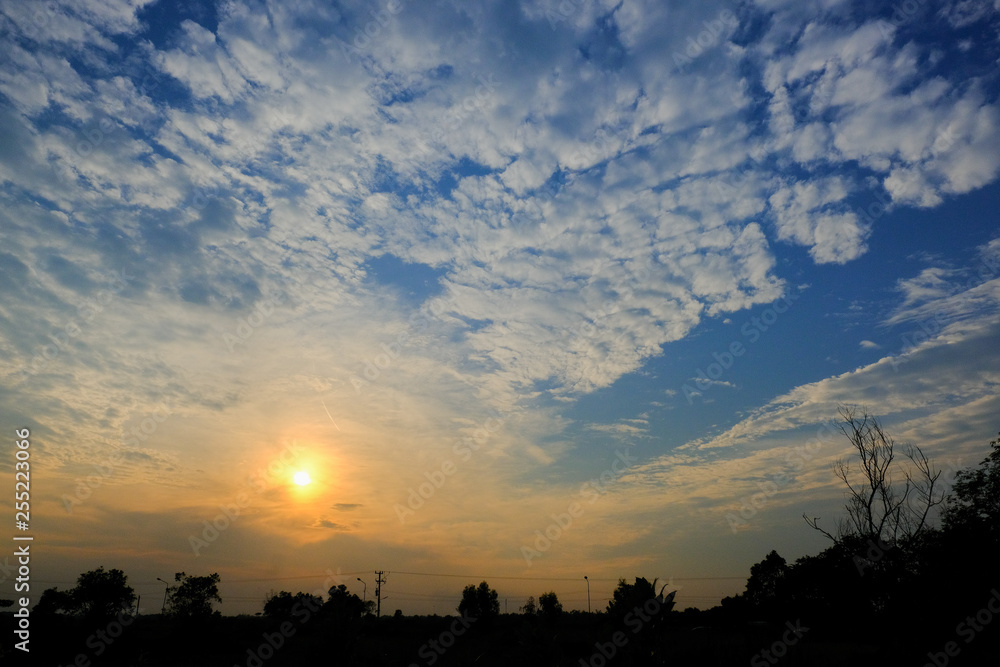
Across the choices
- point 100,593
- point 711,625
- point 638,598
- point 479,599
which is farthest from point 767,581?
point 100,593

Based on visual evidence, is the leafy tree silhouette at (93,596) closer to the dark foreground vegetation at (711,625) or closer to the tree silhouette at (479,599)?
the dark foreground vegetation at (711,625)

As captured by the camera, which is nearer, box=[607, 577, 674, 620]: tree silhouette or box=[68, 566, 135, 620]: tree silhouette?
box=[607, 577, 674, 620]: tree silhouette

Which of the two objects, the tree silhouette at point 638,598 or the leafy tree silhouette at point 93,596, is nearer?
the tree silhouette at point 638,598

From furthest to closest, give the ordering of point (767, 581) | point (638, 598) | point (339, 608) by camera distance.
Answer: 1. point (767, 581)
2. point (339, 608)
3. point (638, 598)

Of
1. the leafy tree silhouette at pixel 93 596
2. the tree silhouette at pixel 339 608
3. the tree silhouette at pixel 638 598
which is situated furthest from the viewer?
the leafy tree silhouette at pixel 93 596

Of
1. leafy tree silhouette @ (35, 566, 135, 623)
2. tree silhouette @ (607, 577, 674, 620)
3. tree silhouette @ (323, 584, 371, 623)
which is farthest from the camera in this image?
leafy tree silhouette @ (35, 566, 135, 623)

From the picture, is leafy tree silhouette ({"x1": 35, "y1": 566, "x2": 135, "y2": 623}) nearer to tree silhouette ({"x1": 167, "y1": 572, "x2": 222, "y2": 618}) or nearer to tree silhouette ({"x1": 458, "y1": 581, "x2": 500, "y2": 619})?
tree silhouette ({"x1": 167, "y1": 572, "x2": 222, "y2": 618})

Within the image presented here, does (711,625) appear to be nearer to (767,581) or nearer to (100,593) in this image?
(767,581)

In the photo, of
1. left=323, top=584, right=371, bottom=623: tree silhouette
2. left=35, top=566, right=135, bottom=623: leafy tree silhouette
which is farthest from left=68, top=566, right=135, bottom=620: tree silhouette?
left=323, top=584, right=371, bottom=623: tree silhouette

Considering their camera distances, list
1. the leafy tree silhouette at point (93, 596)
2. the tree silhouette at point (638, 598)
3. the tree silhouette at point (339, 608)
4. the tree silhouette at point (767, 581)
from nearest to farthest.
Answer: the tree silhouette at point (638, 598) → the tree silhouette at point (339, 608) → the tree silhouette at point (767, 581) → the leafy tree silhouette at point (93, 596)

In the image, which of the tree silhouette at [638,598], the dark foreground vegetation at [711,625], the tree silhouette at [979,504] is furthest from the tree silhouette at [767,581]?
the tree silhouette at [638,598]

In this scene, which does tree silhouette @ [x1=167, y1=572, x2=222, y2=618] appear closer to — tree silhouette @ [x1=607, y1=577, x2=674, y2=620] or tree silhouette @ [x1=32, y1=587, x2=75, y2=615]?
tree silhouette @ [x1=32, y1=587, x2=75, y2=615]

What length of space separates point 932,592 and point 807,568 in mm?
52677

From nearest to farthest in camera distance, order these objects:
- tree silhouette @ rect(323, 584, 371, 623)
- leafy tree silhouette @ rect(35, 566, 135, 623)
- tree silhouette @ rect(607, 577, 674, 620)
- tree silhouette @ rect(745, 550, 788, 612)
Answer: tree silhouette @ rect(607, 577, 674, 620) → tree silhouette @ rect(323, 584, 371, 623) → tree silhouette @ rect(745, 550, 788, 612) → leafy tree silhouette @ rect(35, 566, 135, 623)
